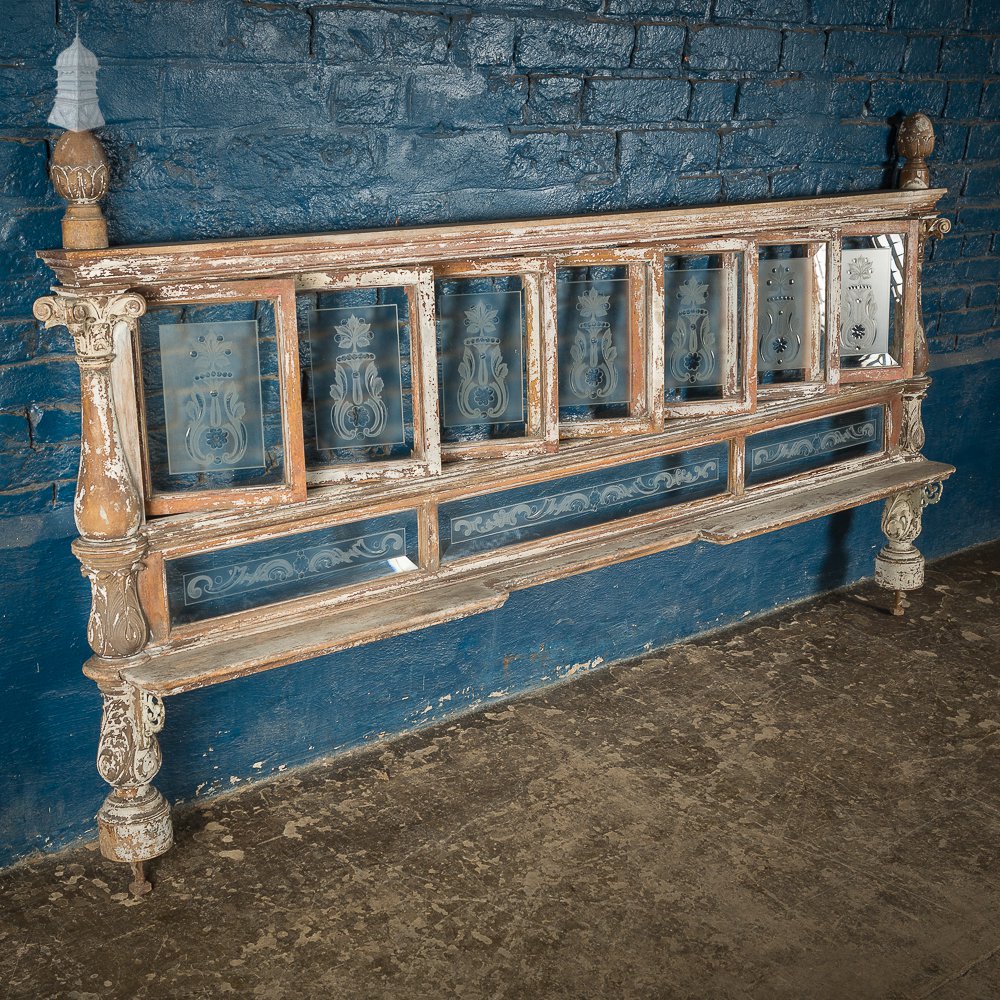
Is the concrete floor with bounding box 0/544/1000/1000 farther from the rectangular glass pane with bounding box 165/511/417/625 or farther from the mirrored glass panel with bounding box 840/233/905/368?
the mirrored glass panel with bounding box 840/233/905/368

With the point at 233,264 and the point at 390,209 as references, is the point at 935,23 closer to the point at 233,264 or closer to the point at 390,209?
the point at 390,209

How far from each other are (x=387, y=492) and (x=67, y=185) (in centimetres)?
115

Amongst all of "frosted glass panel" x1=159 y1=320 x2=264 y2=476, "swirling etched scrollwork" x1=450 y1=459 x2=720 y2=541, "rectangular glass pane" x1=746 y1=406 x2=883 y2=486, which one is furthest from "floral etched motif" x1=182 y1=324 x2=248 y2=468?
"rectangular glass pane" x1=746 y1=406 x2=883 y2=486

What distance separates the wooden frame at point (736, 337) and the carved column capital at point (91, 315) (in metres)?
1.78

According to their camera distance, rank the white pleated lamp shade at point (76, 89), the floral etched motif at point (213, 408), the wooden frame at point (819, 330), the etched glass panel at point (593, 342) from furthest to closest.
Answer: the wooden frame at point (819, 330) → the etched glass panel at point (593, 342) → the floral etched motif at point (213, 408) → the white pleated lamp shade at point (76, 89)

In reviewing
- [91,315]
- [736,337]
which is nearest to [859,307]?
[736,337]

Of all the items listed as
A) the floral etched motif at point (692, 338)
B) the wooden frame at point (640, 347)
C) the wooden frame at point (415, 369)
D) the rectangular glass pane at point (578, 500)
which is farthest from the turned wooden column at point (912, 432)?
the wooden frame at point (415, 369)

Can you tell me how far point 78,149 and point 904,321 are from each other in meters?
3.03

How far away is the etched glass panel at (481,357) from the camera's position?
11.9 feet

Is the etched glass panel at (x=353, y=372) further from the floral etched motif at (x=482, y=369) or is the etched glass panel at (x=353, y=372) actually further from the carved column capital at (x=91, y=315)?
the carved column capital at (x=91, y=315)

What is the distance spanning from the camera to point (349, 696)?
3.87 metres

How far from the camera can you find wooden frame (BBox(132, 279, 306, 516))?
301cm

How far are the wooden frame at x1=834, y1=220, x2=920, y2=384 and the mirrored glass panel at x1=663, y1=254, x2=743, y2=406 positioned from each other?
1.86 ft

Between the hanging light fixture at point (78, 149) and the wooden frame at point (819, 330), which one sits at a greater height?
the hanging light fixture at point (78, 149)
